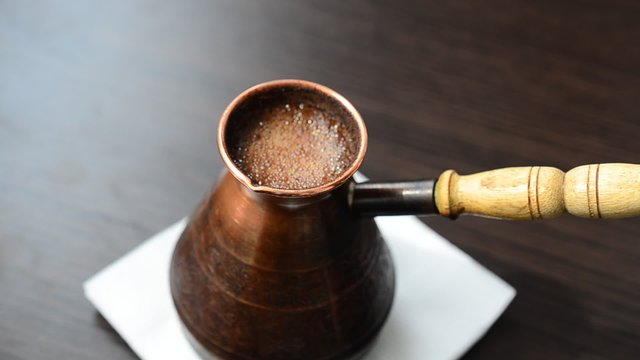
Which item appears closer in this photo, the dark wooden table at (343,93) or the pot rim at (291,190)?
the pot rim at (291,190)

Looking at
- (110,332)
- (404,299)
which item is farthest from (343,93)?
(110,332)

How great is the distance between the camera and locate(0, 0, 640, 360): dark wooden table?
960mm

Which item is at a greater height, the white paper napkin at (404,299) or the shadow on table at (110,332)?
the white paper napkin at (404,299)

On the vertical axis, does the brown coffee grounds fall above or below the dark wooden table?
above

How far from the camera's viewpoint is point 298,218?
2.37 ft

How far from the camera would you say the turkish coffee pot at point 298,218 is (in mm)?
701

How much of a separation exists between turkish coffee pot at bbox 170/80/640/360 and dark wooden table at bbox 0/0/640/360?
0.20 m

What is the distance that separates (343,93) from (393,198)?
1.35 ft

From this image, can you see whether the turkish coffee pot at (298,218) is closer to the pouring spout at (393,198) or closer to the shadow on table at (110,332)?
the pouring spout at (393,198)

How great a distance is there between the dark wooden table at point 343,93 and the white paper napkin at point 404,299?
0.03 m

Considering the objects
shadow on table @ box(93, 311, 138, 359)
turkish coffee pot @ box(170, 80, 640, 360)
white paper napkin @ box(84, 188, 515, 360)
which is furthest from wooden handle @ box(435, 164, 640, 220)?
shadow on table @ box(93, 311, 138, 359)

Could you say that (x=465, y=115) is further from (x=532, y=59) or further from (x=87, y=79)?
(x=87, y=79)

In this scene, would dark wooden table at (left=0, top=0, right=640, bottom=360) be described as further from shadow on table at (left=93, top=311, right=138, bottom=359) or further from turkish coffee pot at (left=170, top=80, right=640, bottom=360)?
turkish coffee pot at (left=170, top=80, right=640, bottom=360)

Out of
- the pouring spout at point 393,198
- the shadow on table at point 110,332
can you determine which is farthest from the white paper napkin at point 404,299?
the pouring spout at point 393,198
